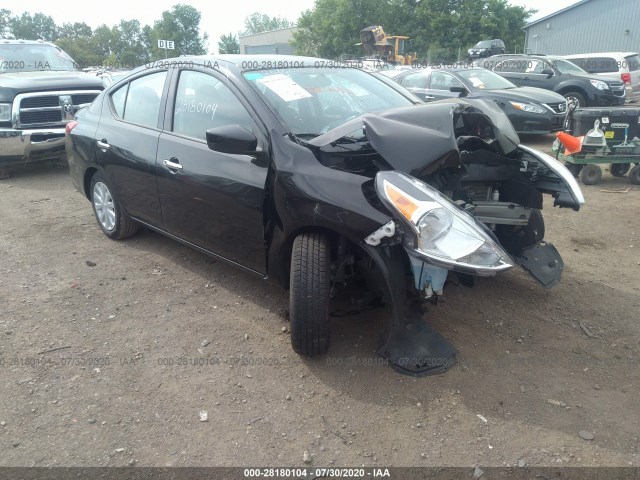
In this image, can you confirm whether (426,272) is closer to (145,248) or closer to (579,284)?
(579,284)

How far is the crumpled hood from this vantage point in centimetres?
274

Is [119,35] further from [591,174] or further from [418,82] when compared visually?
[591,174]

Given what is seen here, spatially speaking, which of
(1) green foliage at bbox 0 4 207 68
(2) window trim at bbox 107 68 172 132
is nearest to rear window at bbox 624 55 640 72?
(2) window trim at bbox 107 68 172 132

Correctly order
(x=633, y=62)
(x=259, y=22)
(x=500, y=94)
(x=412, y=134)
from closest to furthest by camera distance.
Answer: (x=412, y=134) < (x=500, y=94) < (x=633, y=62) < (x=259, y=22)

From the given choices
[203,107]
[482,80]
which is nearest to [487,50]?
[482,80]

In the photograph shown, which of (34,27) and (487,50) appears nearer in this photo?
(487,50)

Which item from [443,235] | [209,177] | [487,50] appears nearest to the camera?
[443,235]

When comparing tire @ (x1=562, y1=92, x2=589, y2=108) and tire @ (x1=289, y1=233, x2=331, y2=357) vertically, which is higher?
tire @ (x1=562, y1=92, x2=589, y2=108)

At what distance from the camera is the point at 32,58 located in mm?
8812

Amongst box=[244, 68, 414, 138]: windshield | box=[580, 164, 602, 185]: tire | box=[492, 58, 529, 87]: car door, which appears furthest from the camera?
box=[492, 58, 529, 87]: car door

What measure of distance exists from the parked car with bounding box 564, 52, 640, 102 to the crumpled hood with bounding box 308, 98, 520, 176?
15.1 metres

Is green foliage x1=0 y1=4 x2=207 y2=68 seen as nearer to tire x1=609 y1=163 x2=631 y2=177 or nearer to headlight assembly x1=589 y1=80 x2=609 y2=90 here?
headlight assembly x1=589 y1=80 x2=609 y2=90

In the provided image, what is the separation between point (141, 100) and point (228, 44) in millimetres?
58943

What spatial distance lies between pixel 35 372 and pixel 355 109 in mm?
2625
